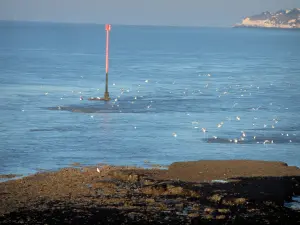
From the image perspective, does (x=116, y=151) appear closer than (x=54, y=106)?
Yes

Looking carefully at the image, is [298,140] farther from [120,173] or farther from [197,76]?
[197,76]

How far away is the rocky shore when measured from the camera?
26.1 m

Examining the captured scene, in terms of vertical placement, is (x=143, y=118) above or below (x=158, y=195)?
above

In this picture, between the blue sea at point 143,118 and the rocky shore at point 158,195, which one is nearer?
the rocky shore at point 158,195

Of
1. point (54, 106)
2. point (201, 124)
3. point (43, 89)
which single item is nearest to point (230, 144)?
point (201, 124)

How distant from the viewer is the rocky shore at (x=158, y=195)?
26109mm

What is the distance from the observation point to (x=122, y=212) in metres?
26.6

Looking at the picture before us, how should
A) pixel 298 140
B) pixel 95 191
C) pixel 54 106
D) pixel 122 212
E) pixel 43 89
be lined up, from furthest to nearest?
1. pixel 43 89
2. pixel 54 106
3. pixel 298 140
4. pixel 95 191
5. pixel 122 212

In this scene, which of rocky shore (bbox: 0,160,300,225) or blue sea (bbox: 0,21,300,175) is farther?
blue sea (bbox: 0,21,300,175)

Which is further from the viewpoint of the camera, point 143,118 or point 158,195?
point 143,118

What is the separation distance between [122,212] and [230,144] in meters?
17.5

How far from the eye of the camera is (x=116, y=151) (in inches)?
1612

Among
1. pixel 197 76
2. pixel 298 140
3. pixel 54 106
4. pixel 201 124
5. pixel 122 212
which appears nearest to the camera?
pixel 122 212

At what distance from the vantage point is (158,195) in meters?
29.0
